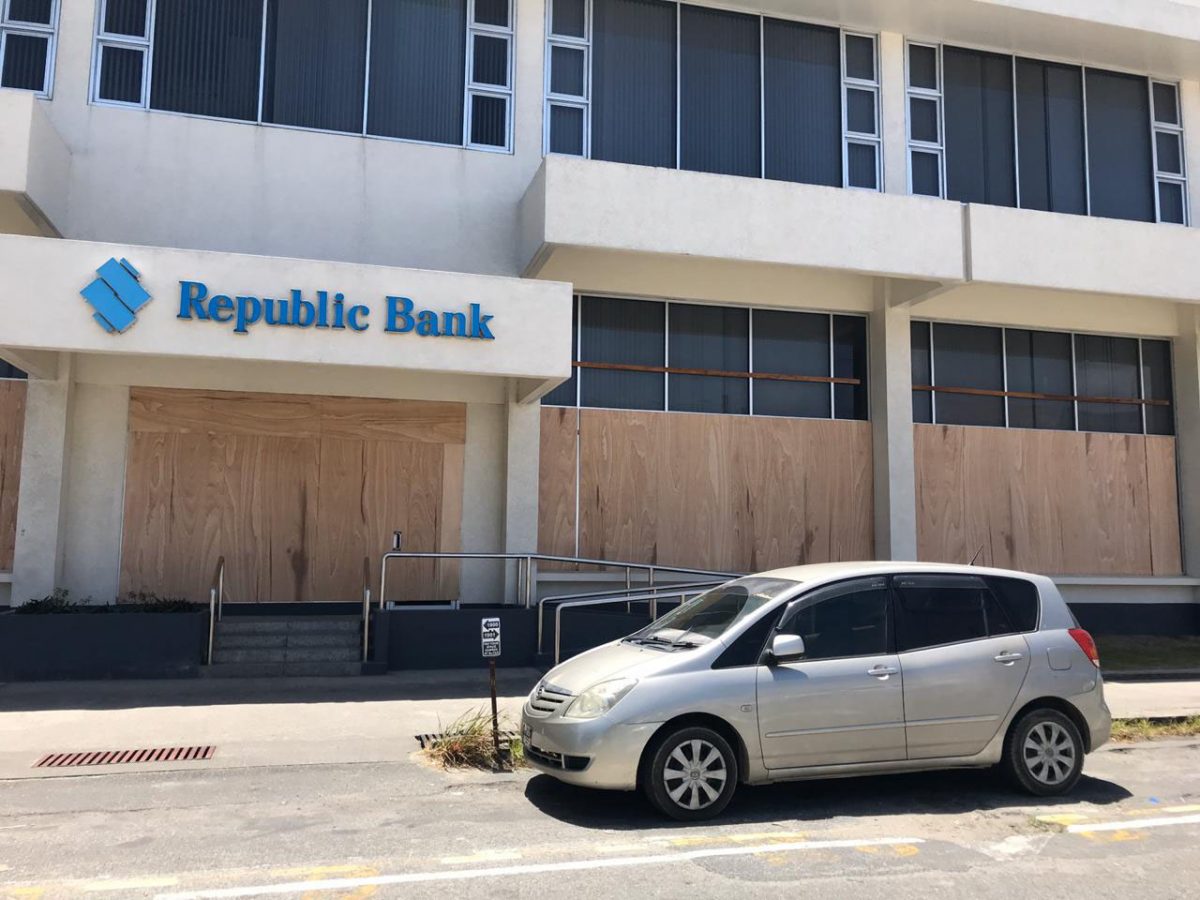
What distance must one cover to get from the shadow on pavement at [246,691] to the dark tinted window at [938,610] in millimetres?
4853

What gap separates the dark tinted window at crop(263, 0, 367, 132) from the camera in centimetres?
1332

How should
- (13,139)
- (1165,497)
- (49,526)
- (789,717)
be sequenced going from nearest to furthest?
(789,717), (13,139), (49,526), (1165,497)

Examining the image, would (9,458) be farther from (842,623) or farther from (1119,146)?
(1119,146)

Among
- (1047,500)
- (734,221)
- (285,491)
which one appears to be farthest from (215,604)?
(1047,500)

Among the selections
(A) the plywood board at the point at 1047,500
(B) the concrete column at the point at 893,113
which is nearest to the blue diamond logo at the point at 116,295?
(B) the concrete column at the point at 893,113

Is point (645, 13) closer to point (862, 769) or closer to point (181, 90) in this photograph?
point (181, 90)

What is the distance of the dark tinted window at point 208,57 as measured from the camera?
13.0m

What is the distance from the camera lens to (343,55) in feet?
44.6

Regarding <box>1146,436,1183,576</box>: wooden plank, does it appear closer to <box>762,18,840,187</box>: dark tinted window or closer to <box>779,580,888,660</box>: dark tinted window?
<box>762,18,840,187</box>: dark tinted window

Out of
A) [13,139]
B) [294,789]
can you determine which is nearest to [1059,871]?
[294,789]

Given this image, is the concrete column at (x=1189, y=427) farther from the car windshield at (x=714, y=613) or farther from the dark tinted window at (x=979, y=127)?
the car windshield at (x=714, y=613)

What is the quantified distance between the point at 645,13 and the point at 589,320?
15.8 ft

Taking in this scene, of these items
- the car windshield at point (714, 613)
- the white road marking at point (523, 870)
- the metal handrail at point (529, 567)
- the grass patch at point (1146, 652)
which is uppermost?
the metal handrail at point (529, 567)

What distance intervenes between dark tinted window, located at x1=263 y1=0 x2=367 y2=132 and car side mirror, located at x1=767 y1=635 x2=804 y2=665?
10256 mm
